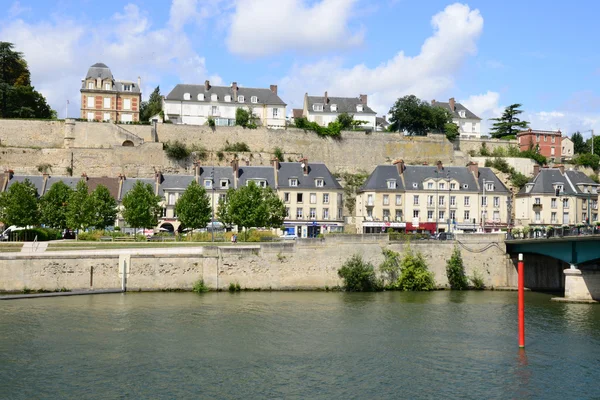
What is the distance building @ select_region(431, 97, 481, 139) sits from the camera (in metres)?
78.6

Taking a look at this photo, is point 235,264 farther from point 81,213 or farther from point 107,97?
point 107,97

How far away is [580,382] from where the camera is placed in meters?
20.7

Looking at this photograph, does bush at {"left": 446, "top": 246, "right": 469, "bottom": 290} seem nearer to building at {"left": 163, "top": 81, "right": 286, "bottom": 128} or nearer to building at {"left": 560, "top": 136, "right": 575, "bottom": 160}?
building at {"left": 163, "top": 81, "right": 286, "bottom": 128}

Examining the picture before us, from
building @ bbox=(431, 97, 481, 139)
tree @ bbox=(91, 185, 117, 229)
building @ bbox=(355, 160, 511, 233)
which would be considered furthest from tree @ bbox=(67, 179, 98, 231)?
building @ bbox=(431, 97, 481, 139)

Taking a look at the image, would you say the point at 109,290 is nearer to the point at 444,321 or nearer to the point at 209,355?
the point at 209,355

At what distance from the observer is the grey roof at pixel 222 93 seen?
70000 millimetres

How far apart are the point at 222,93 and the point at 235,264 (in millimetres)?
37508

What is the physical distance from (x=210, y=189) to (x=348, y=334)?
29.9 meters

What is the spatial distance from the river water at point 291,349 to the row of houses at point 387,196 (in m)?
20.9

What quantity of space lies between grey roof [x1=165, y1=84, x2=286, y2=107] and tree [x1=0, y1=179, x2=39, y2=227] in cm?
2649

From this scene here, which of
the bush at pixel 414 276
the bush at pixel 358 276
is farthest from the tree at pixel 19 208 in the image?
the bush at pixel 414 276

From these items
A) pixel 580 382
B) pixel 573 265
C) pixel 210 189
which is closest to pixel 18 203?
pixel 210 189

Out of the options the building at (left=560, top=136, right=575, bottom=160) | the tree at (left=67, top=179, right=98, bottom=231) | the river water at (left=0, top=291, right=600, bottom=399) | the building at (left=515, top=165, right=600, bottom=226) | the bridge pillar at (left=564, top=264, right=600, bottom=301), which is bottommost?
the river water at (left=0, top=291, right=600, bottom=399)

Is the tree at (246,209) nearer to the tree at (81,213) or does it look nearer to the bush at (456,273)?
the tree at (81,213)
